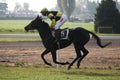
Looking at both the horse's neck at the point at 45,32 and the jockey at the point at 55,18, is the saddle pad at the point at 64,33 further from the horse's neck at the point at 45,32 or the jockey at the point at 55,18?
the horse's neck at the point at 45,32

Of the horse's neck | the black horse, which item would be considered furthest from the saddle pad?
the horse's neck

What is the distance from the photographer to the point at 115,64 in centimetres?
1920

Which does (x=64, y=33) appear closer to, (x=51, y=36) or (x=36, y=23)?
(x=51, y=36)

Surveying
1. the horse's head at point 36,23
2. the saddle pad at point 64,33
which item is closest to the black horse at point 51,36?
the horse's head at point 36,23

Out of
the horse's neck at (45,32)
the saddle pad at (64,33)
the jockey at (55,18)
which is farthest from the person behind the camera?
the horse's neck at (45,32)

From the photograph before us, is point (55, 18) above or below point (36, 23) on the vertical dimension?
above

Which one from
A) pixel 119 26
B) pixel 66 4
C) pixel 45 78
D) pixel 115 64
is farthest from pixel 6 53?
pixel 66 4

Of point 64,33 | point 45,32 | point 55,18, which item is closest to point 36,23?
point 45,32

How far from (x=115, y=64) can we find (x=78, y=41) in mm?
3267

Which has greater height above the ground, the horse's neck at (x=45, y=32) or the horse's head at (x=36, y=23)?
the horse's head at (x=36, y=23)

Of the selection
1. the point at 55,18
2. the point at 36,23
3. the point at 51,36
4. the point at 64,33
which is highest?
the point at 55,18

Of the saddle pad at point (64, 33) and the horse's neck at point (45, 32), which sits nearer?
the saddle pad at point (64, 33)

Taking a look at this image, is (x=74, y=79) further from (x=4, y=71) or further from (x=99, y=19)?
(x=99, y=19)

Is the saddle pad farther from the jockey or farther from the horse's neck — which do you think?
the horse's neck
